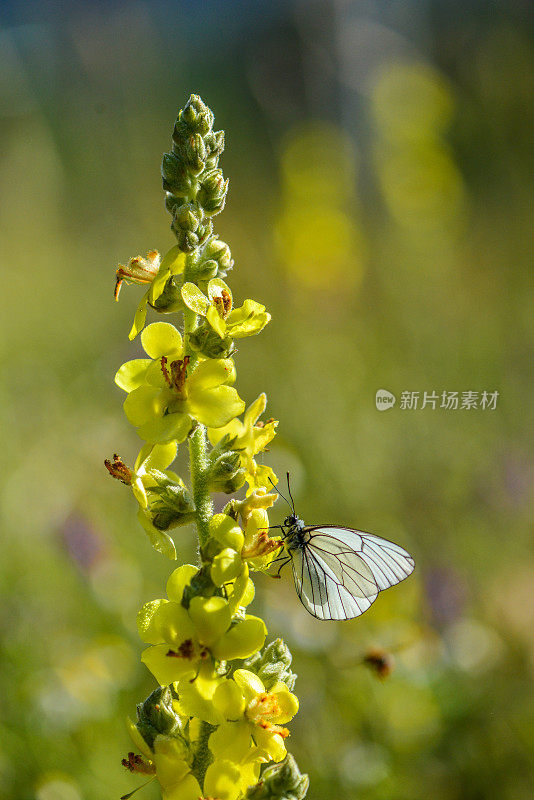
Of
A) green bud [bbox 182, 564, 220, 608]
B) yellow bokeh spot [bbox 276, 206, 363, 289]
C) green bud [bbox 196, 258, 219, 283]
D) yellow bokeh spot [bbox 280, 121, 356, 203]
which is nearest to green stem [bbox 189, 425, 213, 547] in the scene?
green bud [bbox 182, 564, 220, 608]

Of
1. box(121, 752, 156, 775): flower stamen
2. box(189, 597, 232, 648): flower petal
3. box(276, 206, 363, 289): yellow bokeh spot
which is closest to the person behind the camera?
box(189, 597, 232, 648): flower petal

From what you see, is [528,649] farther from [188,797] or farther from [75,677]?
[188,797]

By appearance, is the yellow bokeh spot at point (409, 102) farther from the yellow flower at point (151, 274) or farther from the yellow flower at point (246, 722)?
the yellow flower at point (246, 722)

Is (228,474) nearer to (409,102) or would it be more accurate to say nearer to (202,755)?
(202,755)

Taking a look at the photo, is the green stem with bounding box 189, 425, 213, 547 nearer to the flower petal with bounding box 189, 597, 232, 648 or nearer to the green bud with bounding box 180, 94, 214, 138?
the flower petal with bounding box 189, 597, 232, 648

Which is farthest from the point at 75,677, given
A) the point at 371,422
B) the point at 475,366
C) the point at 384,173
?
the point at 384,173

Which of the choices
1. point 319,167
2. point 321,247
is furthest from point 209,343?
point 319,167
